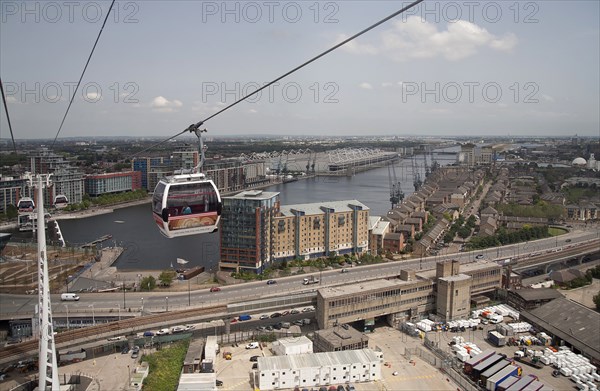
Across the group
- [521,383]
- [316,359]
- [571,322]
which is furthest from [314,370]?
[571,322]

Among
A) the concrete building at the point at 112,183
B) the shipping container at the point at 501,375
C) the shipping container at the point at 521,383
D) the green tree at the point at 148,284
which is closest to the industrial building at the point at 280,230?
the green tree at the point at 148,284

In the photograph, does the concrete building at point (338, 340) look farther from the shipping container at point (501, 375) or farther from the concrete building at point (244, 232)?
the concrete building at point (244, 232)

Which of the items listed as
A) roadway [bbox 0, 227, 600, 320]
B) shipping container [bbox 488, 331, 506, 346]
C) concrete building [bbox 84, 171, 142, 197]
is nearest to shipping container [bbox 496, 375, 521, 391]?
shipping container [bbox 488, 331, 506, 346]

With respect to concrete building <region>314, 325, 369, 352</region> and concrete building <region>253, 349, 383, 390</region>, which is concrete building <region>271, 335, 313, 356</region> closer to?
concrete building <region>314, 325, 369, 352</region>

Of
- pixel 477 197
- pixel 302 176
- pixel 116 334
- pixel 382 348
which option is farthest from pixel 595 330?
pixel 302 176

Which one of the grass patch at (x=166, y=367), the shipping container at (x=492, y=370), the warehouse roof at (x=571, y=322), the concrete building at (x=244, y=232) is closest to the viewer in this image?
the grass patch at (x=166, y=367)

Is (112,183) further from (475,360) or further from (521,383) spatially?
(521,383)

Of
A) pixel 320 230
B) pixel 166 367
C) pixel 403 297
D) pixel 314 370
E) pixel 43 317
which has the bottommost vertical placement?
pixel 166 367
